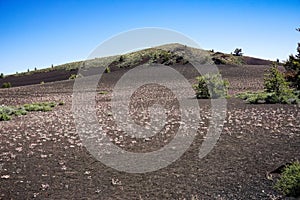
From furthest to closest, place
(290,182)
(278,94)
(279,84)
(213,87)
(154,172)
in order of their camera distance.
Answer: (213,87) → (279,84) → (278,94) → (154,172) → (290,182)

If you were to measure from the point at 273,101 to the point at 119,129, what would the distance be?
11.3 meters

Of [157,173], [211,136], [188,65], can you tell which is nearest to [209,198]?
[157,173]

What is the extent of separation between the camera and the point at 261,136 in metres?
10.6

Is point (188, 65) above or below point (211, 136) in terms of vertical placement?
above

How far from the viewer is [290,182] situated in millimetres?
6031

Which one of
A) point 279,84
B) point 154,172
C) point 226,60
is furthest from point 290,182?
point 226,60

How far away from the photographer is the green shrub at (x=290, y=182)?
583 centimetres

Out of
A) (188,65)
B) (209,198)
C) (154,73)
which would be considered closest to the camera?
(209,198)

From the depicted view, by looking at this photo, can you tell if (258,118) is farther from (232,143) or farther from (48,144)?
(48,144)

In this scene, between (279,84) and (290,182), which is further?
(279,84)

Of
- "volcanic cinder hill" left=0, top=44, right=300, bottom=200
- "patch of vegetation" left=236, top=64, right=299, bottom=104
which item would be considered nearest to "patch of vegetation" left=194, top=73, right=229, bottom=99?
"patch of vegetation" left=236, top=64, right=299, bottom=104

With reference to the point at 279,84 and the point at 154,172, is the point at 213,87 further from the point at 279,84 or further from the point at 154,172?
the point at 154,172

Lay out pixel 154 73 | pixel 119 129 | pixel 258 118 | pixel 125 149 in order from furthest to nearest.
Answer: pixel 154 73
pixel 258 118
pixel 119 129
pixel 125 149

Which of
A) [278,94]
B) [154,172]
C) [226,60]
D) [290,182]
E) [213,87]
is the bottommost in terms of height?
[154,172]
